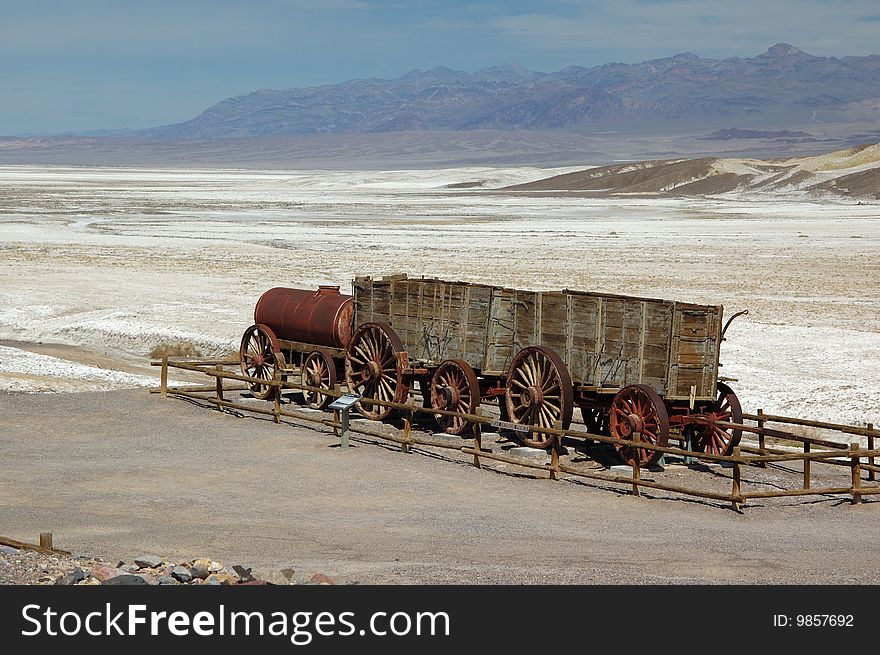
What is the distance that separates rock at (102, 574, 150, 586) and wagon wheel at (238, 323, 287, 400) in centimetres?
1224

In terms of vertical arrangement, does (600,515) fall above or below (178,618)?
below

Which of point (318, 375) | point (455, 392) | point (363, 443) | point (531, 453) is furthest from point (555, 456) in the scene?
point (318, 375)

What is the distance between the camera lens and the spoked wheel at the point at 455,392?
19.2 m

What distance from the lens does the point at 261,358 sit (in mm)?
23406

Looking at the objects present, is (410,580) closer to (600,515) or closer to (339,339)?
(600,515)

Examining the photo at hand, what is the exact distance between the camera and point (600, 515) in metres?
14.8

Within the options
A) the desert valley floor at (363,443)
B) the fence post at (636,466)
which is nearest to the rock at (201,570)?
the desert valley floor at (363,443)

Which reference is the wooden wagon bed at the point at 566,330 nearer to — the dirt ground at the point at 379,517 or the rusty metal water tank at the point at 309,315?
the rusty metal water tank at the point at 309,315

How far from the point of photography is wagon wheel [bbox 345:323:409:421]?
20516mm

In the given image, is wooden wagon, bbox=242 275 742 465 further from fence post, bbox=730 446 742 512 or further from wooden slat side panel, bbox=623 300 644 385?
fence post, bbox=730 446 742 512

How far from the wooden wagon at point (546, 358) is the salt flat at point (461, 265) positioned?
5.22 m

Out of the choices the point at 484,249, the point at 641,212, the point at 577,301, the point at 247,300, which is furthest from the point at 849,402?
the point at 641,212

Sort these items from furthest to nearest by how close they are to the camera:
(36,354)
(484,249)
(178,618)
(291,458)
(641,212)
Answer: (641,212)
(484,249)
(36,354)
(291,458)
(178,618)

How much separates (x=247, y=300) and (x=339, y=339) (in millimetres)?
14910
